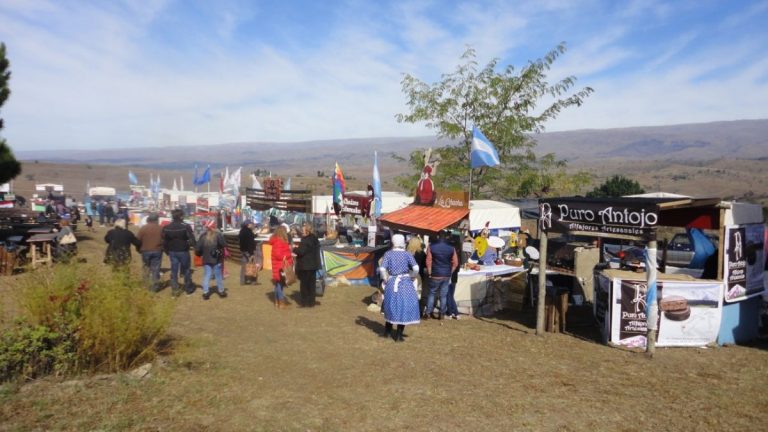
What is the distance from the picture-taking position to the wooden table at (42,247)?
1295 cm

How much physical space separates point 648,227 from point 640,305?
135 cm

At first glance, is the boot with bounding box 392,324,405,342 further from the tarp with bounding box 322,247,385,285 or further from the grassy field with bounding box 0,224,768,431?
the tarp with bounding box 322,247,385,285

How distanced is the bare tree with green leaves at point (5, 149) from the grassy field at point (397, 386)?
940cm

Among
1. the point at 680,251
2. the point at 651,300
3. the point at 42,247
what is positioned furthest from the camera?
the point at 680,251

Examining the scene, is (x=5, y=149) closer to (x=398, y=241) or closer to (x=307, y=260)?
(x=307, y=260)

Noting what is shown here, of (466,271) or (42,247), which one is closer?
(466,271)

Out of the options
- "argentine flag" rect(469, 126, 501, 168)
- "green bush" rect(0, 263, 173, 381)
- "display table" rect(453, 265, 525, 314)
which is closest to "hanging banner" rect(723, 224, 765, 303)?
"display table" rect(453, 265, 525, 314)

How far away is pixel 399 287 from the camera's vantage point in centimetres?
785

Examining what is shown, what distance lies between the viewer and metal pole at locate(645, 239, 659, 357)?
7.35m


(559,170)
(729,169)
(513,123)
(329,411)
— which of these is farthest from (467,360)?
(729,169)

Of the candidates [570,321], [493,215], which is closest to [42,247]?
[570,321]

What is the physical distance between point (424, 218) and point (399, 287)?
2777mm

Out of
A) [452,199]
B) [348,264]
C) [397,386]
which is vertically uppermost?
[452,199]

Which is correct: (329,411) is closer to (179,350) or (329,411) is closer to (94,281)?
(179,350)
